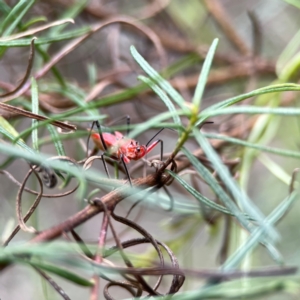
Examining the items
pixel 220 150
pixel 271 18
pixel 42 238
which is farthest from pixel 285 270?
pixel 271 18

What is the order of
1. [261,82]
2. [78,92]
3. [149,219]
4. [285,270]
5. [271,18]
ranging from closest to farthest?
[285,270] → [78,92] → [261,82] → [271,18] → [149,219]

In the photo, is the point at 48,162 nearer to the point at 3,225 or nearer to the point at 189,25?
the point at 3,225

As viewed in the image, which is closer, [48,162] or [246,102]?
[48,162]

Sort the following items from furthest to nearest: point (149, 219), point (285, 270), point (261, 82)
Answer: point (149, 219), point (261, 82), point (285, 270)

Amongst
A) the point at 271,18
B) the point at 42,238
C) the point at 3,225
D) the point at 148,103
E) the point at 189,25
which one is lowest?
the point at 42,238

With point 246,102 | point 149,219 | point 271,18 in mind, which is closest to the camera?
point 246,102

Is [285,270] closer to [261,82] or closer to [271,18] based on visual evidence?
[261,82]

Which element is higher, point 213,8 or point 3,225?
point 213,8

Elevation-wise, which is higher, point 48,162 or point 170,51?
point 170,51

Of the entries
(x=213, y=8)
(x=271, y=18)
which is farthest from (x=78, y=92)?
(x=271, y=18)

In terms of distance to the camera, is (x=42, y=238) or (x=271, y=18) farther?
(x=271, y=18)
